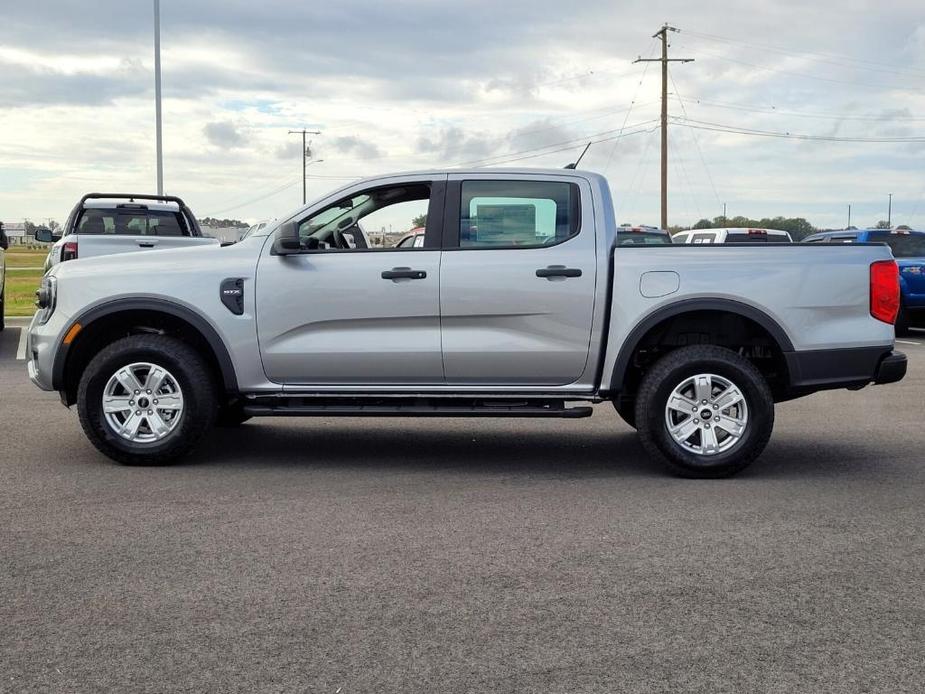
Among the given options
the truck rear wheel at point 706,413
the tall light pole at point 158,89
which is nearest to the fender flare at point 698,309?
the truck rear wheel at point 706,413

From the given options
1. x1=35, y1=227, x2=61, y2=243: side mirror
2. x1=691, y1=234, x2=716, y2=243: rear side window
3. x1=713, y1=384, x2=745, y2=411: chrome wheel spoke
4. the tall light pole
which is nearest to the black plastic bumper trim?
x1=713, y1=384, x2=745, y2=411: chrome wheel spoke

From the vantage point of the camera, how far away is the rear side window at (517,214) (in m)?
7.19

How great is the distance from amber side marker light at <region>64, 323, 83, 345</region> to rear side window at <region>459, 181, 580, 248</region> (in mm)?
2561

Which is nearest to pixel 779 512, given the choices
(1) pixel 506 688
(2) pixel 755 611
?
(2) pixel 755 611

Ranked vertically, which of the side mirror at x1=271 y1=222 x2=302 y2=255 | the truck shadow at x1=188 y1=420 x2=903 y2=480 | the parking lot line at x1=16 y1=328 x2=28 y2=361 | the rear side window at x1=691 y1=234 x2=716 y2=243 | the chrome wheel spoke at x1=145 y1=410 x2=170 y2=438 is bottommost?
the truck shadow at x1=188 y1=420 x2=903 y2=480

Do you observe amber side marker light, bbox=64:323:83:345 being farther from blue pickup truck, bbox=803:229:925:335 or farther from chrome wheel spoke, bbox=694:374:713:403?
blue pickup truck, bbox=803:229:925:335

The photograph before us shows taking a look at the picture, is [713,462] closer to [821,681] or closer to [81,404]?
[821,681]

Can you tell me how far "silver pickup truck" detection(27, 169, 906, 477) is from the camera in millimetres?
6996

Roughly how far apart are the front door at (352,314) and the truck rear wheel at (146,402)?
1.68 ft

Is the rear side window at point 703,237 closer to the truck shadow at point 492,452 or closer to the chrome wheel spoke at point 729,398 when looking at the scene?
the truck shadow at point 492,452

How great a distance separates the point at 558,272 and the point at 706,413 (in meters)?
1.28

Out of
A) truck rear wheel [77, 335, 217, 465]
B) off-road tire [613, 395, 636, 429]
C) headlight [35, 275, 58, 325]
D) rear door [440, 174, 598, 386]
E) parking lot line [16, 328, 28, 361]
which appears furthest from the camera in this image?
parking lot line [16, 328, 28, 361]

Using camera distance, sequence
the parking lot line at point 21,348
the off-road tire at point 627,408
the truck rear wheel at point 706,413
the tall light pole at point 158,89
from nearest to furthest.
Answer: the truck rear wheel at point 706,413 → the off-road tire at point 627,408 → the parking lot line at point 21,348 → the tall light pole at point 158,89

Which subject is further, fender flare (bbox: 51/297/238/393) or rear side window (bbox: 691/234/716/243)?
rear side window (bbox: 691/234/716/243)
